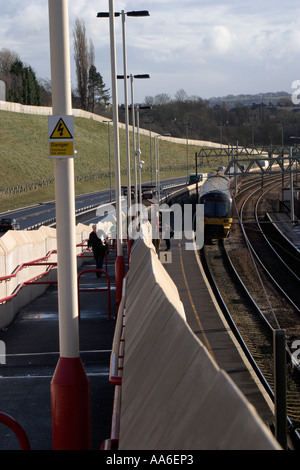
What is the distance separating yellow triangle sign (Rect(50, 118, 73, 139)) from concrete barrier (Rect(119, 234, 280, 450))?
1728 mm

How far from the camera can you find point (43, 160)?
382ft

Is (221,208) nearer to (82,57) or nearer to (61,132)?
(61,132)

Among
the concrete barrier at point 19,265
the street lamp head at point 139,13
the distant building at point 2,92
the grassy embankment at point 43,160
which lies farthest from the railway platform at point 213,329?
the distant building at point 2,92

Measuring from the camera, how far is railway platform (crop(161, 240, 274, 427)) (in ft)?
51.6

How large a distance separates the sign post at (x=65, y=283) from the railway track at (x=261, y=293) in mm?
8780

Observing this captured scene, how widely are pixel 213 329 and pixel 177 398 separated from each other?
19607mm

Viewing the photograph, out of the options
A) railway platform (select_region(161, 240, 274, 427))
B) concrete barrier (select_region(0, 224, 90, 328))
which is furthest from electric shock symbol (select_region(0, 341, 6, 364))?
railway platform (select_region(161, 240, 274, 427))

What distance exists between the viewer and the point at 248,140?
141125mm

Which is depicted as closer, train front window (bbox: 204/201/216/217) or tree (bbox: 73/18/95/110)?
train front window (bbox: 204/201/216/217)

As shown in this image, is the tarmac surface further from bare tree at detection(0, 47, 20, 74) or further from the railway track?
bare tree at detection(0, 47, 20, 74)

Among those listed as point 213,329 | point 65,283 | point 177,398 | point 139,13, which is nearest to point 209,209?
point 139,13

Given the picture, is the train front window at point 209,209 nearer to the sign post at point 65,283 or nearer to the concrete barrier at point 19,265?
the concrete barrier at point 19,265

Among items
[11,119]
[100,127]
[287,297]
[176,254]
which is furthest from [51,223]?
[100,127]
